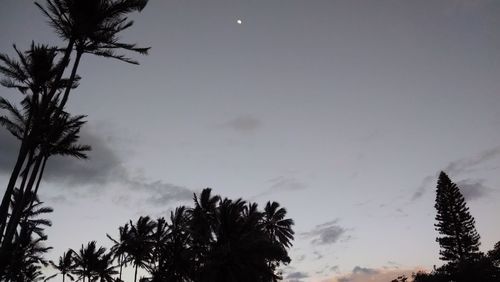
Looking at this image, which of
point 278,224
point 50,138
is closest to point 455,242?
point 278,224

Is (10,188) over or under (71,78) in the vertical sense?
under

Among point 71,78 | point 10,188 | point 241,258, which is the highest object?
point 71,78

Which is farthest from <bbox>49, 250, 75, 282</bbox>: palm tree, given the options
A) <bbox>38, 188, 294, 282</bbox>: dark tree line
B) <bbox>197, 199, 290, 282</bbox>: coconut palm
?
<bbox>197, 199, 290, 282</bbox>: coconut palm

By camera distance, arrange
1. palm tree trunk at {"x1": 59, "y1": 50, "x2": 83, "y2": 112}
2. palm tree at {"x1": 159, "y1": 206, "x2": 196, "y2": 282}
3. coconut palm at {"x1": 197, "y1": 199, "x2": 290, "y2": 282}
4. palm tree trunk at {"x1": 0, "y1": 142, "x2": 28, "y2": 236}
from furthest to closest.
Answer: palm tree at {"x1": 159, "y1": 206, "x2": 196, "y2": 282}, coconut palm at {"x1": 197, "y1": 199, "x2": 290, "y2": 282}, palm tree trunk at {"x1": 59, "y1": 50, "x2": 83, "y2": 112}, palm tree trunk at {"x1": 0, "y1": 142, "x2": 28, "y2": 236}

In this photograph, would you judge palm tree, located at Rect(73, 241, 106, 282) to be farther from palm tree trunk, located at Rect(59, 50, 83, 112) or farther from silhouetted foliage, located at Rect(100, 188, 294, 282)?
palm tree trunk, located at Rect(59, 50, 83, 112)

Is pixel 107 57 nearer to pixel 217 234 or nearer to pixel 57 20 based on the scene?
pixel 57 20

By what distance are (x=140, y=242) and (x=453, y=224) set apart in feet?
135

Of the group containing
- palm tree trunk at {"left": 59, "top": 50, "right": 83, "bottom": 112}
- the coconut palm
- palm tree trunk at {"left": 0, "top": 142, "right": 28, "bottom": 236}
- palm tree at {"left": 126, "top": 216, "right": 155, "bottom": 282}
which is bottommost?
palm tree trunk at {"left": 0, "top": 142, "right": 28, "bottom": 236}

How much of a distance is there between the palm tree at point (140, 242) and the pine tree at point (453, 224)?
3792cm

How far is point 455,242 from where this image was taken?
56625 millimetres

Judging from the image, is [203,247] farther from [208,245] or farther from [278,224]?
[278,224]

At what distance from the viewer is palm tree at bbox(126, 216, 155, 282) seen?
50.8m

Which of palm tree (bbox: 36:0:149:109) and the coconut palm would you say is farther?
the coconut palm

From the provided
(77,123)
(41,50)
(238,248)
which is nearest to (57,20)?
(41,50)
